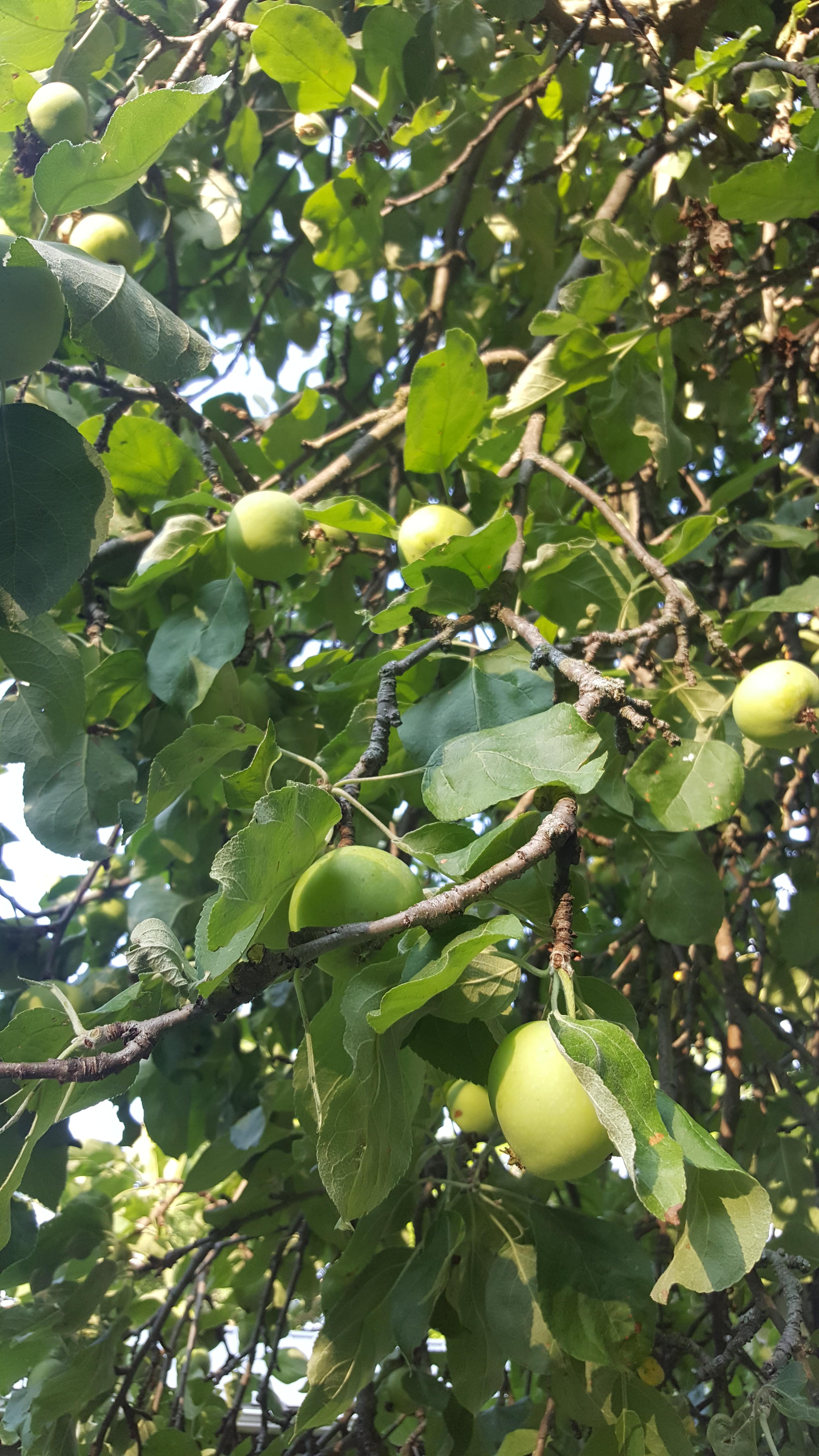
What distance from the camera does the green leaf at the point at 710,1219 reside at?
2.46 ft

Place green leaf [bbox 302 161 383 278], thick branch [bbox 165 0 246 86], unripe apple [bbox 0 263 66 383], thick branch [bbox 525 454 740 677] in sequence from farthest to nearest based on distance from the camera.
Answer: green leaf [bbox 302 161 383 278] → thick branch [bbox 165 0 246 86] → thick branch [bbox 525 454 740 677] → unripe apple [bbox 0 263 66 383]

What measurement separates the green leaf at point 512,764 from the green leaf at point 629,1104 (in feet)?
0.61

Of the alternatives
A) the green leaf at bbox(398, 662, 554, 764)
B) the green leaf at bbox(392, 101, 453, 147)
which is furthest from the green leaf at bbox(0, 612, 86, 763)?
the green leaf at bbox(392, 101, 453, 147)

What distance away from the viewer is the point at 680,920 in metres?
1.32

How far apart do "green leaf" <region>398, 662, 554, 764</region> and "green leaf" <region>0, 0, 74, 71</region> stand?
3.32ft

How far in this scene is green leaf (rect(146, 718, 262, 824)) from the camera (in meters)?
1.11

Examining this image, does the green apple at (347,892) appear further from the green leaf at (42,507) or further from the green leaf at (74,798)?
the green leaf at (74,798)

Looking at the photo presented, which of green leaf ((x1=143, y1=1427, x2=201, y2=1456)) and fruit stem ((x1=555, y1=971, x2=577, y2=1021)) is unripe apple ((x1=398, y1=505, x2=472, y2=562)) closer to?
fruit stem ((x1=555, y1=971, x2=577, y2=1021))

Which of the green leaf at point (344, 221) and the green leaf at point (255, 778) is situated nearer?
the green leaf at point (255, 778)

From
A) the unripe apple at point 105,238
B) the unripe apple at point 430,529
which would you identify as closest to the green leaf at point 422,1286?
the unripe apple at point 430,529

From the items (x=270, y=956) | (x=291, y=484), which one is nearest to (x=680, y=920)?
(x=270, y=956)

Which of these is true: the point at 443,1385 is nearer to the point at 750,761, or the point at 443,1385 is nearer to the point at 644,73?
the point at 750,761

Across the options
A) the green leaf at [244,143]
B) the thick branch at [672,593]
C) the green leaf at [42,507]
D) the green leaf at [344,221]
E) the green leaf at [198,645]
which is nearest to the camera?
the green leaf at [42,507]

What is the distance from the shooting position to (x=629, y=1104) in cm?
70
